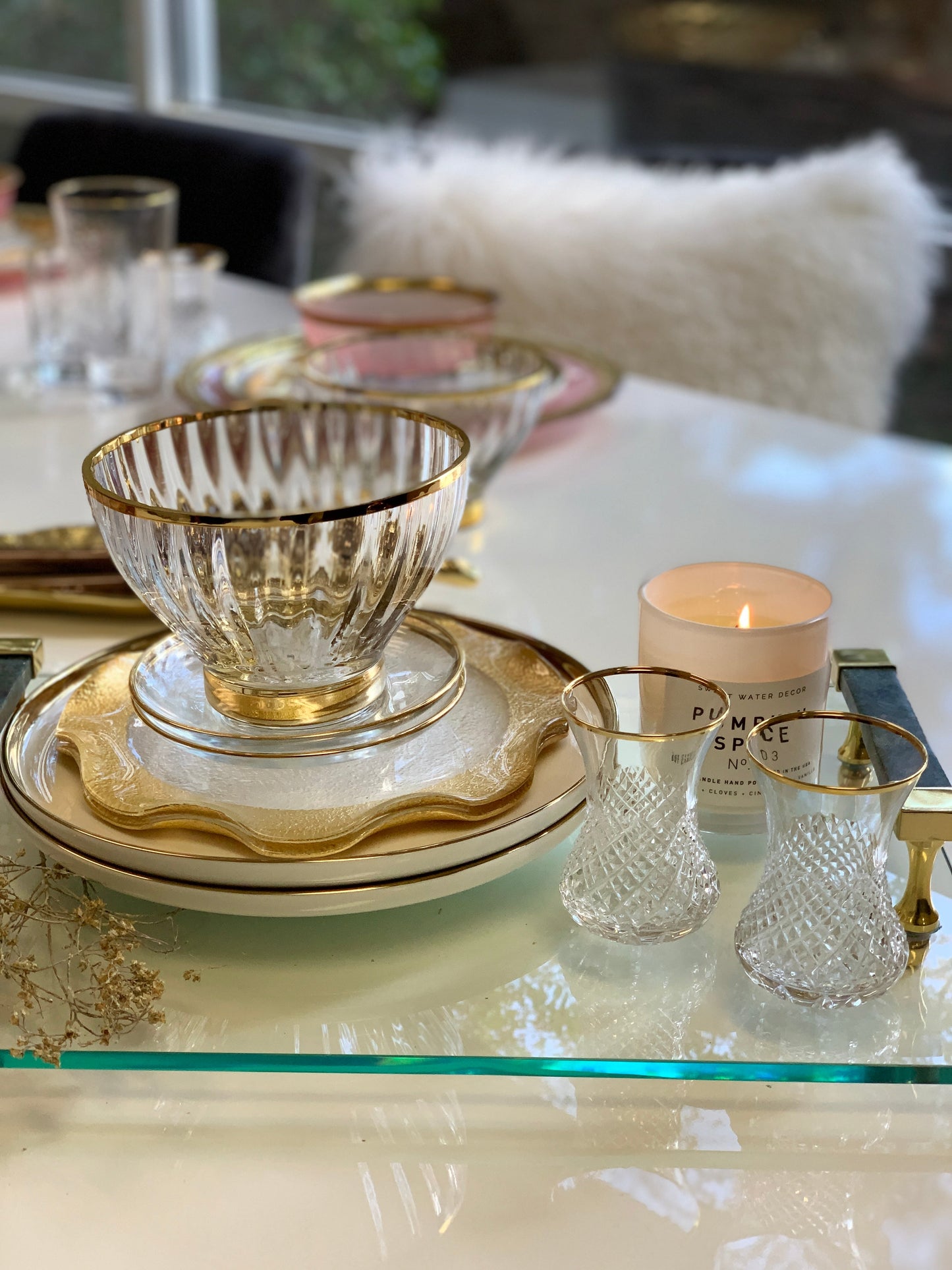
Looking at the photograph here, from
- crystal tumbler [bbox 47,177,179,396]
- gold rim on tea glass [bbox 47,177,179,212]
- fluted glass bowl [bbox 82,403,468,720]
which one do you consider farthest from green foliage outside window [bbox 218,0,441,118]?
fluted glass bowl [bbox 82,403,468,720]

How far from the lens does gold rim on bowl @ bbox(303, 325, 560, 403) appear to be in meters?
0.78

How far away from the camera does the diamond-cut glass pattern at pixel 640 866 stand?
0.41m

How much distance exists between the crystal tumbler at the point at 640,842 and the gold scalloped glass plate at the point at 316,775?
0.03m

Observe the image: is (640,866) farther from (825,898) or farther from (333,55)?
(333,55)

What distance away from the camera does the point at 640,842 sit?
41 cm

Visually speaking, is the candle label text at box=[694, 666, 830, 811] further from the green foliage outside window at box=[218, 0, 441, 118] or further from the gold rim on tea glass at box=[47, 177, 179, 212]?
the green foliage outside window at box=[218, 0, 441, 118]

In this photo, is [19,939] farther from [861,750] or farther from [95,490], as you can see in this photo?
[861,750]

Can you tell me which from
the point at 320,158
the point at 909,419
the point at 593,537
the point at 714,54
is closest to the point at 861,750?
the point at 593,537

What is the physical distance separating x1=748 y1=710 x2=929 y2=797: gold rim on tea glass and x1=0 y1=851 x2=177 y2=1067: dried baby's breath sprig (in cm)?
18

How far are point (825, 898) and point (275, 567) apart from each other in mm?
197

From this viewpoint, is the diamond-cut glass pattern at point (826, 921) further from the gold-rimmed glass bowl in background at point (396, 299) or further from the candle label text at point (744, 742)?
the gold-rimmed glass bowl in background at point (396, 299)

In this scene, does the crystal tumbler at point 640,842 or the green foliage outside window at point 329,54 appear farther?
the green foliage outside window at point 329,54

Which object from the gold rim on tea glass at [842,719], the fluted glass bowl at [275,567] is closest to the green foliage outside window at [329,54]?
the fluted glass bowl at [275,567]

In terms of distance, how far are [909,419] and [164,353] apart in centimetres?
137
